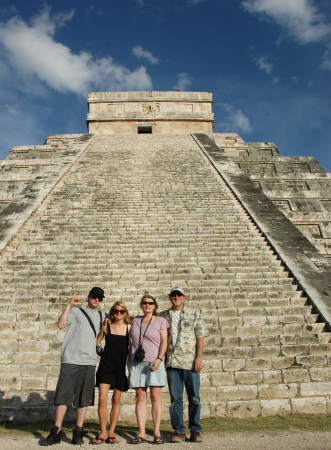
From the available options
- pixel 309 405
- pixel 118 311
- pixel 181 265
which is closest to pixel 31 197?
pixel 181 265

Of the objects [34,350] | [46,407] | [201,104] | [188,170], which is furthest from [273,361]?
[201,104]

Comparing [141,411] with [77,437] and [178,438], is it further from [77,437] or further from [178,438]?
[77,437]

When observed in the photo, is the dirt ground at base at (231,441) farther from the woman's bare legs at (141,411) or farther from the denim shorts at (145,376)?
the denim shorts at (145,376)

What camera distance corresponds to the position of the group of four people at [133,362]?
379 cm

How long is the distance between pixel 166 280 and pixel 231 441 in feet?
11.9

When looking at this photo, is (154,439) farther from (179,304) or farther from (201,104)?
(201,104)

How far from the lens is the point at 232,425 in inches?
167

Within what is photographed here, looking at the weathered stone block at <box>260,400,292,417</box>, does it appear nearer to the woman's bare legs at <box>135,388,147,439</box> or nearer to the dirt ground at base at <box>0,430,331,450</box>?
the dirt ground at base at <box>0,430,331,450</box>

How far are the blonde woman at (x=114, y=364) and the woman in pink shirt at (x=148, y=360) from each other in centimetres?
12

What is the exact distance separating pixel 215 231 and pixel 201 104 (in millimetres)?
14725

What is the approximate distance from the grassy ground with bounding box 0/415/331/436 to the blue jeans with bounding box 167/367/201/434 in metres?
0.36

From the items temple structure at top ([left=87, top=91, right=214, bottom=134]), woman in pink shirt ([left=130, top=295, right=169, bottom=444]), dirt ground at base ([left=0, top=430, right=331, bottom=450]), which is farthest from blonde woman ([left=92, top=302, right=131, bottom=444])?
temple structure at top ([left=87, top=91, right=214, bottom=134])

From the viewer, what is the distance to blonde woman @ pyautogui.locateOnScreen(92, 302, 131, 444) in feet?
12.6

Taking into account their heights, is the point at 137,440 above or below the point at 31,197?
below
